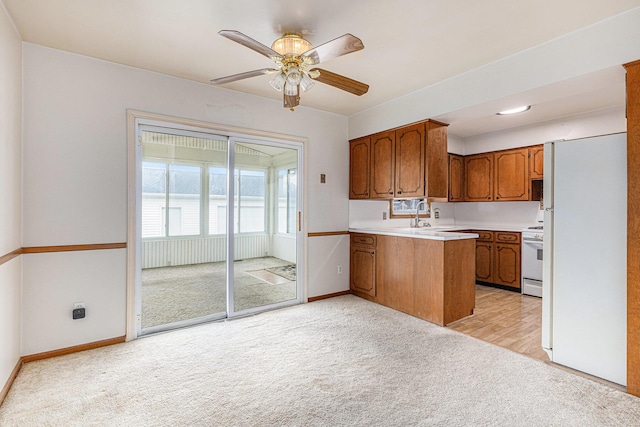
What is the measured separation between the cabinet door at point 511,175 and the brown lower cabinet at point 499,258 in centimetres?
64

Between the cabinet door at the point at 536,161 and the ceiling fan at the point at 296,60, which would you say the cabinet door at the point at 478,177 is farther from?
the ceiling fan at the point at 296,60

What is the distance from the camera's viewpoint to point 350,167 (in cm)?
454

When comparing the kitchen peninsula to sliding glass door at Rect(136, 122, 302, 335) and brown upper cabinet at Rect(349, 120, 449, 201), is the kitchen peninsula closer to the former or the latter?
brown upper cabinet at Rect(349, 120, 449, 201)

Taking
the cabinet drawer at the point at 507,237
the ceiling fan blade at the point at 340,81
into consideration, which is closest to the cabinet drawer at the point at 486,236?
the cabinet drawer at the point at 507,237

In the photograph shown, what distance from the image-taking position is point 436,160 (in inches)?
140

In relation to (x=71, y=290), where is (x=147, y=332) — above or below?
below

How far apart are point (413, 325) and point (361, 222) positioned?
173 cm

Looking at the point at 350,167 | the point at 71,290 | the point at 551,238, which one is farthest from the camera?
the point at 350,167

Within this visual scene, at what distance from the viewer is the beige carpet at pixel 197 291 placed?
10.9 ft

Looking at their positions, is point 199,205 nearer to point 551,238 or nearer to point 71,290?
point 71,290

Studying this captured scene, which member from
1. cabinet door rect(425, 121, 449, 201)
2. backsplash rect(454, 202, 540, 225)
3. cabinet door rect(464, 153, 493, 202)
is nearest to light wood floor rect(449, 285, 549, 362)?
backsplash rect(454, 202, 540, 225)

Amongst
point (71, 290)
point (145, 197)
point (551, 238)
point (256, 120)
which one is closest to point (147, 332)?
point (71, 290)

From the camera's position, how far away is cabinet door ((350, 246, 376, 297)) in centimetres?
413

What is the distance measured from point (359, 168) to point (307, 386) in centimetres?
298
